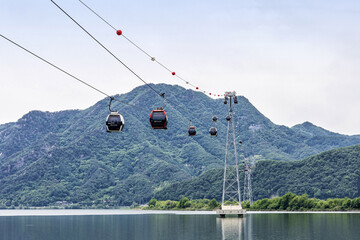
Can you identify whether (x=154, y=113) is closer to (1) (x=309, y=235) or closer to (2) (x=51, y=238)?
(1) (x=309, y=235)

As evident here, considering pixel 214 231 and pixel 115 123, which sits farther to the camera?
pixel 214 231

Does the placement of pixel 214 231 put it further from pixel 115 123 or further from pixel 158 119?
pixel 115 123

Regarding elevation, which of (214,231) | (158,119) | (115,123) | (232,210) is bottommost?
(214,231)

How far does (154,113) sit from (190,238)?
34398 mm

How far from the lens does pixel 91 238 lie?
93938 mm

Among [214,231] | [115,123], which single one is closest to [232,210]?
[214,231]

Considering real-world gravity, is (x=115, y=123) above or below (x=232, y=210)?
above

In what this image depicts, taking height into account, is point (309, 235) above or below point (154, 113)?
below

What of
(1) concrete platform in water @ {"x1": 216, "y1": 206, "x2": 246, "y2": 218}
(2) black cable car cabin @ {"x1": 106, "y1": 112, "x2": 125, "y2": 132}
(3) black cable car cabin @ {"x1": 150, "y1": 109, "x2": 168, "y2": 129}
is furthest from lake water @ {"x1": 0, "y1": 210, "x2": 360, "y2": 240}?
(2) black cable car cabin @ {"x1": 106, "y1": 112, "x2": 125, "y2": 132}

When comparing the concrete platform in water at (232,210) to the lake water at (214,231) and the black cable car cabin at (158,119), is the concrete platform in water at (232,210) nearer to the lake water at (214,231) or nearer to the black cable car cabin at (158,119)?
the lake water at (214,231)

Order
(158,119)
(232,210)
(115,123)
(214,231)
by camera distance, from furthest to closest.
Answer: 1. (232,210)
2. (214,231)
3. (158,119)
4. (115,123)

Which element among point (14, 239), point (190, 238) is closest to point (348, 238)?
point (190, 238)

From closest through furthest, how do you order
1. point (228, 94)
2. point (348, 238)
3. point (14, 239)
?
point (348, 238) < point (14, 239) < point (228, 94)

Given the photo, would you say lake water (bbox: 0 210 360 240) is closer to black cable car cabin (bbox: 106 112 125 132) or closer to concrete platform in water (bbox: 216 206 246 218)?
concrete platform in water (bbox: 216 206 246 218)
